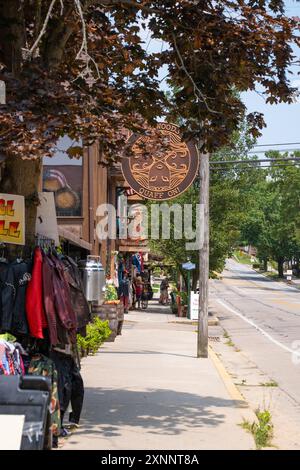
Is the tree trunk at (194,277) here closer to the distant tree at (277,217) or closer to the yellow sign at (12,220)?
the yellow sign at (12,220)

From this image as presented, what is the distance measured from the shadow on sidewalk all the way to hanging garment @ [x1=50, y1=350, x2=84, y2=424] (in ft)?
0.89

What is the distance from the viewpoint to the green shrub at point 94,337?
1462 centimetres

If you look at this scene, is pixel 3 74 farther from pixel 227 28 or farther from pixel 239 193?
pixel 239 193

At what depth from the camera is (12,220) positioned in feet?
23.8

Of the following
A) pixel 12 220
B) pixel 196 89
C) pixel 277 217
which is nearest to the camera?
pixel 12 220

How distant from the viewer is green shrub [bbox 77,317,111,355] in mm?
14620

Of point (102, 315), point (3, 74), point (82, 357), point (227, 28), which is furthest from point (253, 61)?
point (102, 315)

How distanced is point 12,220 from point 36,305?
96 cm

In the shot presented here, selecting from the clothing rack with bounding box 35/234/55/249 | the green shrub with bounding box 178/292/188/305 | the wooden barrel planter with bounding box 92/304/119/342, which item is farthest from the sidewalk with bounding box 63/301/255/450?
the green shrub with bounding box 178/292/188/305

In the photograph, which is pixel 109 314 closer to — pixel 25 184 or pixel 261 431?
pixel 261 431

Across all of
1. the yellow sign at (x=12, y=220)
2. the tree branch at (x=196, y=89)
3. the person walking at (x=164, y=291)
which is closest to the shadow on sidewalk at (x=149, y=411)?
the yellow sign at (x=12, y=220)

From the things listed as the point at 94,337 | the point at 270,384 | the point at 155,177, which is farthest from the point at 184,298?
the point at 155,177

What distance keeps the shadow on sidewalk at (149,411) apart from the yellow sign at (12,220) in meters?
2.10

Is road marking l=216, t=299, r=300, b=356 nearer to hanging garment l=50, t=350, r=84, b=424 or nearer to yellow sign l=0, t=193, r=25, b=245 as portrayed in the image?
hanging garment l=50, t=350, r=84, b=424
